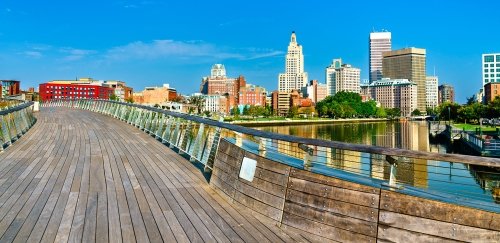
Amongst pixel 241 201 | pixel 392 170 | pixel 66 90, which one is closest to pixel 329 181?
pixel 392 170

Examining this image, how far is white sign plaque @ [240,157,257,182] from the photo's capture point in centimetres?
498

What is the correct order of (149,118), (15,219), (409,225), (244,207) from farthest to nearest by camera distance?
(149,118) < (244,207) < (15,219) < (409,225)

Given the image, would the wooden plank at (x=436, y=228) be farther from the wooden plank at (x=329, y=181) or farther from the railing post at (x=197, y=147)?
the railing post at (x=197, y=147)

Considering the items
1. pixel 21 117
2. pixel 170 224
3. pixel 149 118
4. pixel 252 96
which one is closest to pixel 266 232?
pixel 170 224

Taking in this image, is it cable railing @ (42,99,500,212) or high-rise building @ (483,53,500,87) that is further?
high-rise building @ (483,53,500,87)

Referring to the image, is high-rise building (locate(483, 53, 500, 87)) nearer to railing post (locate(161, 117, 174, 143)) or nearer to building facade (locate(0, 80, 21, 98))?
building facade (locate(0, 80, 21, 98))

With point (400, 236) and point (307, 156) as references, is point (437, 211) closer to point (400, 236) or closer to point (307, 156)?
point (400, 236)

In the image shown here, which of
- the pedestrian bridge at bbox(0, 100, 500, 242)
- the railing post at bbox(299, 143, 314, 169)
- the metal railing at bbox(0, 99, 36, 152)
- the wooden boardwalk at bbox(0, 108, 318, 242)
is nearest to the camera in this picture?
the pedestrian bridge at bbox(0, 100, 500, 242)

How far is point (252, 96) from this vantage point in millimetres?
193625

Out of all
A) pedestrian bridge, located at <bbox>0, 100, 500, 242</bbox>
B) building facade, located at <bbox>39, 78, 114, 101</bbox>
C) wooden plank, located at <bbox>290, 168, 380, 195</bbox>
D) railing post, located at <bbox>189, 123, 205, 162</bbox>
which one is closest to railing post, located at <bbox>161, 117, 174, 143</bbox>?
railing post, located at <bbox>189, 123, 205, 162</bbox>

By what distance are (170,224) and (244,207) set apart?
1.05 meters

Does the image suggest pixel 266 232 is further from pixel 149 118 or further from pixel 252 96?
pixel 252 96

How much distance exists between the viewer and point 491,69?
191m

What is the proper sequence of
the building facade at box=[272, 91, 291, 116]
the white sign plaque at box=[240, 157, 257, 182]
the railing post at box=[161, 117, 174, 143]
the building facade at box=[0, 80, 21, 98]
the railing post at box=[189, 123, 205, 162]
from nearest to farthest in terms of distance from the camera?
the white sign plaque at box=[240, 157, 257, 182] → the railing post at box=[189, 123, 205, 162] → the railing post at box=[161, 117, 174, 143] → the building facade at box=[0, 80, 21, 98] → the building facade at box=[272, 91, 291, 116]
